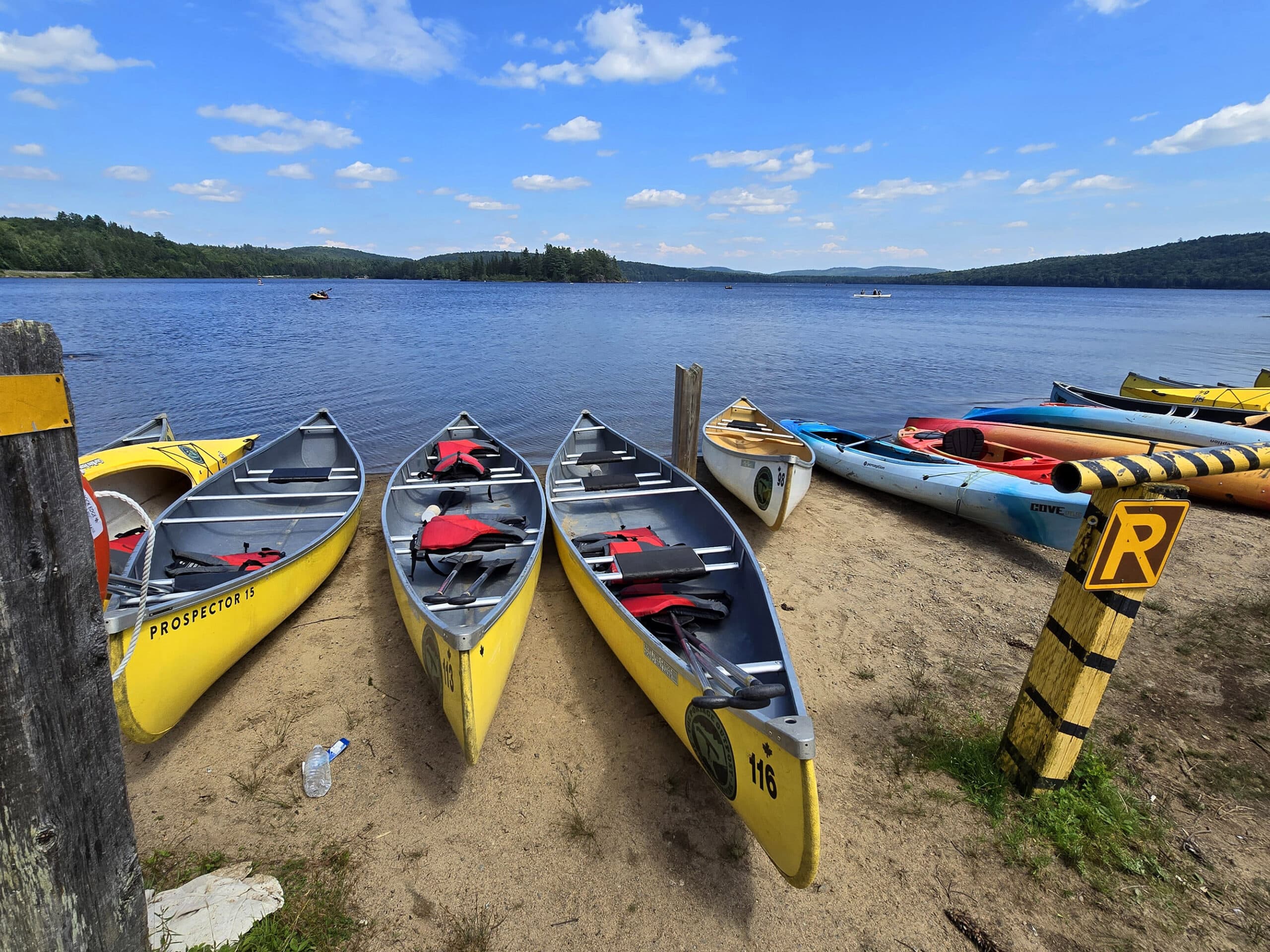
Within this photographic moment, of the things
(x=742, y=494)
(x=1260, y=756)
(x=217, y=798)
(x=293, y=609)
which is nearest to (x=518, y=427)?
(x=742, y=494)

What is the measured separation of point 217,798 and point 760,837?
3736mm

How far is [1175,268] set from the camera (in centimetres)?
12312

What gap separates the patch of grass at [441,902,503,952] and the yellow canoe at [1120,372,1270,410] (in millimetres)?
16705

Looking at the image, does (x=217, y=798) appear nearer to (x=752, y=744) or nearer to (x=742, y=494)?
(x=752, y=744)

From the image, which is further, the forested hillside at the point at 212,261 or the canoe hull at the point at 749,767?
A: the forested hillside at the point at 212,261

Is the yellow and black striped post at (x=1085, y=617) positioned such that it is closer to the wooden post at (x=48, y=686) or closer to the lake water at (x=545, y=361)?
the wooden post at (x=48, y=686)

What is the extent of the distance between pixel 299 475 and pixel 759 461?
6.91 metres

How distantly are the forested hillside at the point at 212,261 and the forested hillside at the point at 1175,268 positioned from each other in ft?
368

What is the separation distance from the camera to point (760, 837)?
3.34 m

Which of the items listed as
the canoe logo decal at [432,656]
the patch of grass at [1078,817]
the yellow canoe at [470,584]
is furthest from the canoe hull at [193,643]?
the patch of grass at [1078,817]

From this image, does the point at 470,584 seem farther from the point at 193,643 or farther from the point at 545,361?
the point at 545,361

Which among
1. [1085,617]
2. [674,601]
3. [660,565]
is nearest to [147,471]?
[660,565]

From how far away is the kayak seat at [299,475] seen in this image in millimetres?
8477

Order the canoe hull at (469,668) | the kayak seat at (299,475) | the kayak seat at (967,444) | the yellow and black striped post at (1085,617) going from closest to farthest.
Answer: the yellow and black striped post at (1085,617)
the canoe hull at (469,668)
the kayak seat at (299,475)
the kayak seat at (967,444)
